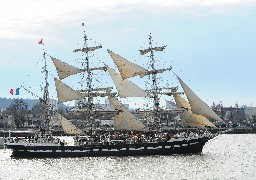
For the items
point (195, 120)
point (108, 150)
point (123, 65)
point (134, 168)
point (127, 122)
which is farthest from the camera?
point (123, 65)

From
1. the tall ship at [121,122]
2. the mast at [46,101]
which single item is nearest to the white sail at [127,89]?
the tall ship at [121,122]

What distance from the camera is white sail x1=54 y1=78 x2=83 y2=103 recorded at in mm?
99250

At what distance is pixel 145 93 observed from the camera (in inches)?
3898

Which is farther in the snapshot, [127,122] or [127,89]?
Answer: [127,89]

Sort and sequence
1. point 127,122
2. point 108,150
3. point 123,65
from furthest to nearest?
point 123,65, point 127,122, point 108,150

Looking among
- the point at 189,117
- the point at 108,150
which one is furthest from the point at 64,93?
the point at 189,117

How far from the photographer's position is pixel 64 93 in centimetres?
9981

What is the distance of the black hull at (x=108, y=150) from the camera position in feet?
297

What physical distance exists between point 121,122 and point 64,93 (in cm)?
1079

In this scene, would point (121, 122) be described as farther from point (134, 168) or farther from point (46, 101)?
point (134, 168)

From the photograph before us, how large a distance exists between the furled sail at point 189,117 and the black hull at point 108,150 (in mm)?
4936

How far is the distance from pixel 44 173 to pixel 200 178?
19.0 metres

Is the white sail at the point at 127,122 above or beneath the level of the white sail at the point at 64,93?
beneath

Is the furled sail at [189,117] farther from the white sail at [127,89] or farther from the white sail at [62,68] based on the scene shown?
the white sail at [62,68]
